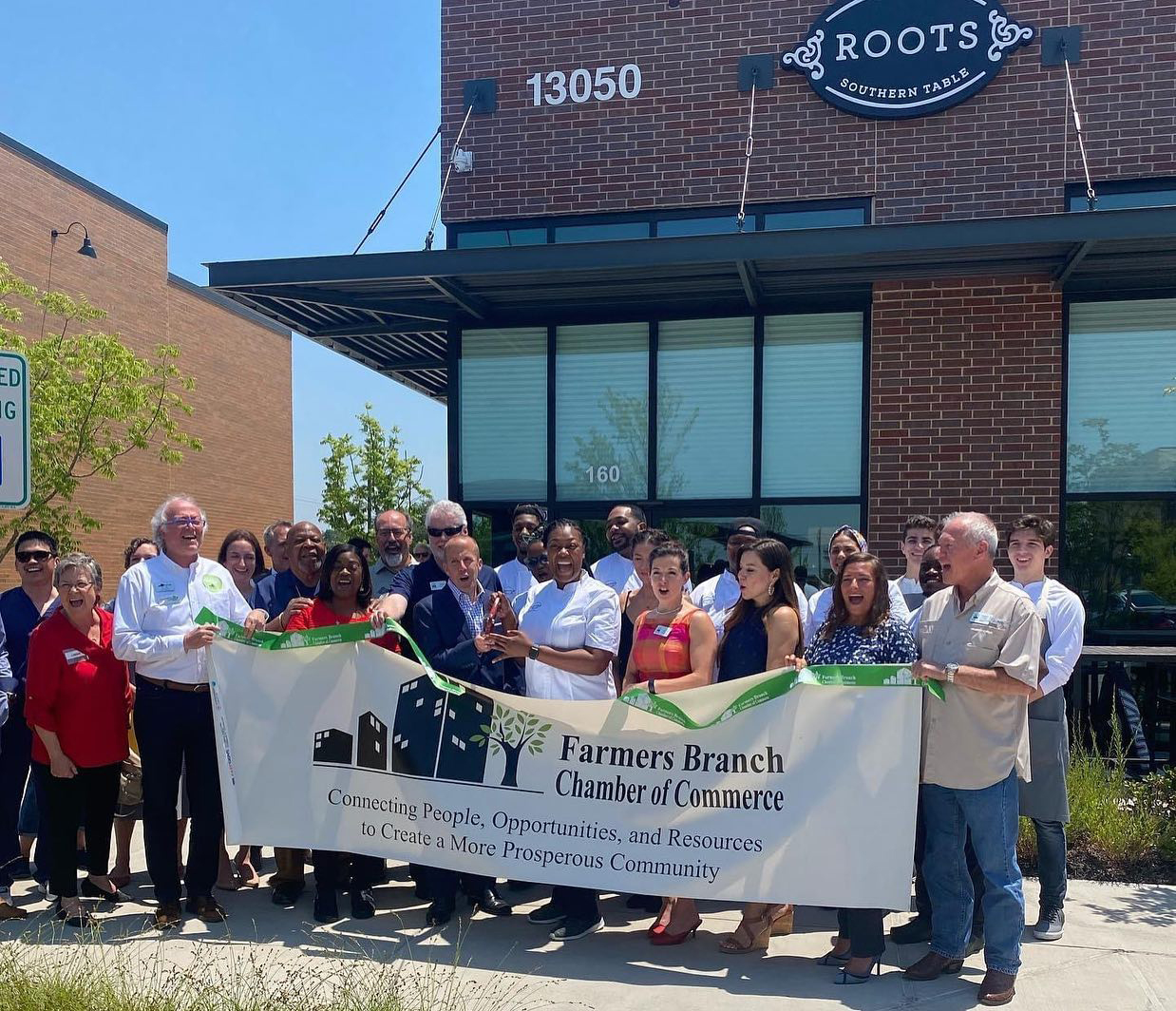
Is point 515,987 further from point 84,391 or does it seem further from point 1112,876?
point 84,391

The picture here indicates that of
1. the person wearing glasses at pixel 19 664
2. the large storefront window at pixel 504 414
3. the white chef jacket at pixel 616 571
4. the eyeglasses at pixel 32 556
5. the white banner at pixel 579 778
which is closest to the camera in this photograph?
the white banner at pixel 579 778

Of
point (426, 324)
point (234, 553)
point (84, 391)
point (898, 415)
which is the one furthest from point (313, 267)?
point (84, 391)

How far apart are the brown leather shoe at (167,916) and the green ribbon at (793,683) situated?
2.64 m

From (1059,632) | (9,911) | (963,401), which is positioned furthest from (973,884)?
(963,401)

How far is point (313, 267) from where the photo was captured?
28.5 ft

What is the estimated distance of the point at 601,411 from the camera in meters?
10.0

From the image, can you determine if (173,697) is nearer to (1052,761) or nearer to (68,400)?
(1052,761)

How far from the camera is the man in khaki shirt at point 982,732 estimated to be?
4.50 metres

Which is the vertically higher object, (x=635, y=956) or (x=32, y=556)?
(x=32, y=556)

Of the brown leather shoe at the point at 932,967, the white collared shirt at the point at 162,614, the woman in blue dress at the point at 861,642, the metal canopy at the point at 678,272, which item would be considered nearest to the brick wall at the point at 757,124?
the metal canopy at the point at 678,272

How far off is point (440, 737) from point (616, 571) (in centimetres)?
242

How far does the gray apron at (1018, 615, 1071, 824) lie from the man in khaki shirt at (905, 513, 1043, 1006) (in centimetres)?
59

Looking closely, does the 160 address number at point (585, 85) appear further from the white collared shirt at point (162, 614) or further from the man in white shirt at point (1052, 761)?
the man in white shirt at point (1052, 761)

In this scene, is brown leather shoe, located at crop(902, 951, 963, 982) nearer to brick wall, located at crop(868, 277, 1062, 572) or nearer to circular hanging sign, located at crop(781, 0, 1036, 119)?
brick wall, located at crop(868, 277, 1062, 572)
